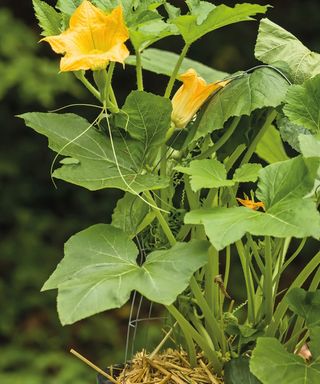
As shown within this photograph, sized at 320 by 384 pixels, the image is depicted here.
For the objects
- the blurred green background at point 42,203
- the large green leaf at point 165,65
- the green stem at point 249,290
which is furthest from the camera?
the blurred green background at point 42,203

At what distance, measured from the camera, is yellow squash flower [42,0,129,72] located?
0.80m

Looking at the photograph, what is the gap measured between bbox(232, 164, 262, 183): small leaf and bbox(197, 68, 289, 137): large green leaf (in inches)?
2.1

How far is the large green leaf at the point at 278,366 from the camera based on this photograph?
0.79m

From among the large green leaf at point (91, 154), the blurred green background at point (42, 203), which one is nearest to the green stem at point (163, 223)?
the large green leaf at point (91, 154)

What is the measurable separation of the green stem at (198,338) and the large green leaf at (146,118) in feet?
0.57

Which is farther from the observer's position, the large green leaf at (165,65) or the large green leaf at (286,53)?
the large green leaf at (165,65)

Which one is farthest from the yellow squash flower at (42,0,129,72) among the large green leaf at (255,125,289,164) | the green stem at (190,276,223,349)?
the large green leaf at (255,125,289,164)

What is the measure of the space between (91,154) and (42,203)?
6.89ft

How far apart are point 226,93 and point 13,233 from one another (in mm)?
2048

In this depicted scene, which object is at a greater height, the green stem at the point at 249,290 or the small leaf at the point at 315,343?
the small leaf at the point at 315,343

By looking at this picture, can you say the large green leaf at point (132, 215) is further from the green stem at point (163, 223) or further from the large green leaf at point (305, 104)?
the large green leaf at point (305, 104)

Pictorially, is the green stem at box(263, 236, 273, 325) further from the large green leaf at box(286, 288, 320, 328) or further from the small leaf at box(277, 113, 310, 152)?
the small leaf at box(277, 113, 310, 152)

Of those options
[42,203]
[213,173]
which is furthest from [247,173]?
[42,203]

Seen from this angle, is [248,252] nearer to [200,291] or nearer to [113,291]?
[200,291]
